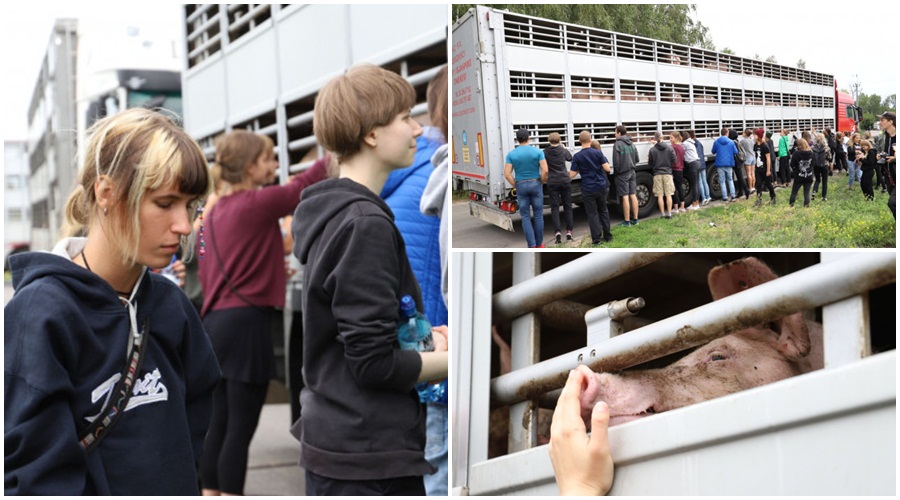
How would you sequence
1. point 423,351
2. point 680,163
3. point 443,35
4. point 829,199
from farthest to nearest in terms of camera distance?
point 443,35, point 680,163, point 829,199, point 423,351

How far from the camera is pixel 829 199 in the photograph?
272cm

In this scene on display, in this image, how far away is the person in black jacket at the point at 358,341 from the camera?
2174 millimetres

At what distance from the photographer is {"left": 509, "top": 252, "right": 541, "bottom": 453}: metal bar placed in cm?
229

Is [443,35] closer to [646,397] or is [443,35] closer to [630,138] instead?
[630,138]

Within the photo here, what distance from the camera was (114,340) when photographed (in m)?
1.90

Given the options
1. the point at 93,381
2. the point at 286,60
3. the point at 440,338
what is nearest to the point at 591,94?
the point at 440,338

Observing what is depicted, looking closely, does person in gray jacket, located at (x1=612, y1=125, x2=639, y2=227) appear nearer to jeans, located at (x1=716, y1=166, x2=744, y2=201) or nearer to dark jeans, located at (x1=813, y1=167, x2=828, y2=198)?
jeans, located at (x1=716, y1=166, x2=744, y2=201)

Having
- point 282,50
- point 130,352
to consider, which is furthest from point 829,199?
point 282,50

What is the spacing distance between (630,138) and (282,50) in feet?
8.87

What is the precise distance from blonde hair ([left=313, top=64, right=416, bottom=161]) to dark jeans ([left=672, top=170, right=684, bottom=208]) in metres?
1.00

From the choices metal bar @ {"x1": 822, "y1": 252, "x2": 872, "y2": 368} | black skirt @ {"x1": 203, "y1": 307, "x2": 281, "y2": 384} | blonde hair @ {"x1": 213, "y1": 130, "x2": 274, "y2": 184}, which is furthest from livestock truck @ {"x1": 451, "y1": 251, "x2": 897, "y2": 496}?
blonde hair @ {"x1": 213, "y1": 130, "x2": 274, "y2": 184}

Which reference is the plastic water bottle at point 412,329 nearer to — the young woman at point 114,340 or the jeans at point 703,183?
the young woman at point 114,340

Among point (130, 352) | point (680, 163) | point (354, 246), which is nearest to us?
point (130, 352)

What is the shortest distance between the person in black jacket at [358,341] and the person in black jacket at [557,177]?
842 millimetres
